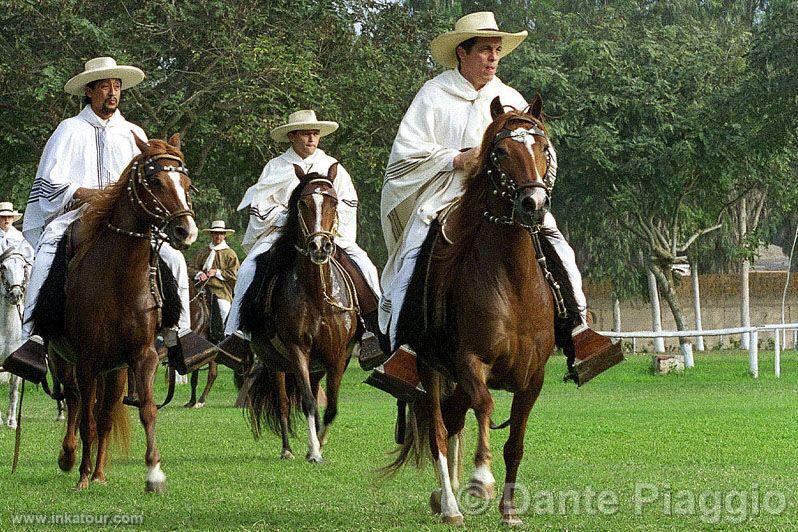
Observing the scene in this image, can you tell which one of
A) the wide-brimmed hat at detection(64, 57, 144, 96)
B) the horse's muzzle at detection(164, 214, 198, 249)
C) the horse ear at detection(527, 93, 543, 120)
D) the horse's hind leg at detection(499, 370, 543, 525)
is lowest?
the horse's hind leg at detection(499, 370, 543, 525)

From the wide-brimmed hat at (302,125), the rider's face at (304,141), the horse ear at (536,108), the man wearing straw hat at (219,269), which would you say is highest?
the wide-brimmed hat at (302,125)

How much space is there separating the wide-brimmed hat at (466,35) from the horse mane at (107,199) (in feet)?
7.17

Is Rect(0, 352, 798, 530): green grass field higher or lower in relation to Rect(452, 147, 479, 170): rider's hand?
lower

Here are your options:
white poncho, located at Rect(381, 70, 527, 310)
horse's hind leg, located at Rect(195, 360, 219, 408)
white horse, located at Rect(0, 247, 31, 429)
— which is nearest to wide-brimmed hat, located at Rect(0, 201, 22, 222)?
white horse, located at Rect(0, 247, 31, 429)

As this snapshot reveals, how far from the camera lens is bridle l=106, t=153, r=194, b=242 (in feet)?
34.9

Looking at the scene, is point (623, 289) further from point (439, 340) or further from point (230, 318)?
point (439, 340)

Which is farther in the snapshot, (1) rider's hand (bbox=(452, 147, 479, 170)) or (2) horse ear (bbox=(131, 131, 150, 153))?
(2) horse ear (bbox=(131, 131, 150, 153))

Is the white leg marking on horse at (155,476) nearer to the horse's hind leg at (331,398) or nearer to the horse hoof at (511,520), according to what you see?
the horse's hind leg at (331,398)

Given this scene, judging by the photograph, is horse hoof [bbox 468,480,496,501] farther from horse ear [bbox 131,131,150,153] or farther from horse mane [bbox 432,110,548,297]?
horse ear [bbox 131,131,150,153]

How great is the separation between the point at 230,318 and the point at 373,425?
353cm

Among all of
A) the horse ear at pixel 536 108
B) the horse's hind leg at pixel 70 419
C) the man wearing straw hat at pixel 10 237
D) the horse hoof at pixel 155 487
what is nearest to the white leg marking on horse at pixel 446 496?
the horse ear at pixel 536 108

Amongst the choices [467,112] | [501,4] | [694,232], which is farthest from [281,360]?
[501,4]

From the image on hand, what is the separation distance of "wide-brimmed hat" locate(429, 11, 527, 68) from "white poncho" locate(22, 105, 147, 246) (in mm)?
3010

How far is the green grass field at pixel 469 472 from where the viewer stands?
362 inches
